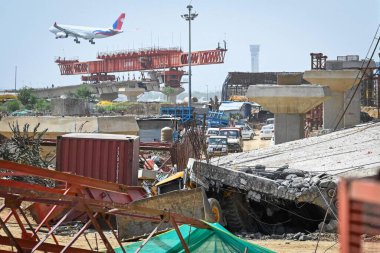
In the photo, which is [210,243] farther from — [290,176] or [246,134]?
[246,134]

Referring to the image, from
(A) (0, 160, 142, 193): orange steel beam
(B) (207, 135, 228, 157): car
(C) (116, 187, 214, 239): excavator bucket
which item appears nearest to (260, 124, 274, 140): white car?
(B) (207, 135, 228, 157): car

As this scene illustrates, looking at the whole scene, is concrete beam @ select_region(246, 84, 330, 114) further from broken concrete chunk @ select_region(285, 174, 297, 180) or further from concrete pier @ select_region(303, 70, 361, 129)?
broken concrete chunk @ select_region(285, 174, 297, 180)

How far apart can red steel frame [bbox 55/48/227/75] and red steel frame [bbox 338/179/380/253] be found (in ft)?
467

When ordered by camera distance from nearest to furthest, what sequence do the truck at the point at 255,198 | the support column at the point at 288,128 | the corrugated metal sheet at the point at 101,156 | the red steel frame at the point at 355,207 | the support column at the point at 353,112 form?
the red steel frame at the point at 355,207 < the truck at the point at 255,198 < the corrugated metal sheet at the point at 101,156 < the support column at the point at 288,128 < the support column at the point at 353,112

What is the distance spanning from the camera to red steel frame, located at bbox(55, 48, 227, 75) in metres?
146

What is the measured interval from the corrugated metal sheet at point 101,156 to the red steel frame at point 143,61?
124m

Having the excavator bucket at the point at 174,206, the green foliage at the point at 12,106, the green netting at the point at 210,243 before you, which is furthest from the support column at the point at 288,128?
the green foliage at the point at 12,106

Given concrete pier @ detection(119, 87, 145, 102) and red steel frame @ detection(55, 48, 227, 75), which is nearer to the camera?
concrete pier @ detection(119, 87, 145, 102)

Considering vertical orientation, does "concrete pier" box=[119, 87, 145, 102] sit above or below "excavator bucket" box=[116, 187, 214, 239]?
above

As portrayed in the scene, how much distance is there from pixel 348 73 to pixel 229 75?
52.3 meters

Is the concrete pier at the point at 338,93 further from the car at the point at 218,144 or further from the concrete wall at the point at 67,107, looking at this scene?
the concrete wall at the point at 67,107

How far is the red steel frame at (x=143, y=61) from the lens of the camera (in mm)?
146075

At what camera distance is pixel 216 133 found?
4981cm

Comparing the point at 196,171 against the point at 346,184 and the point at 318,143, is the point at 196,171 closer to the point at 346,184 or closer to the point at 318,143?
the point at 318,143
